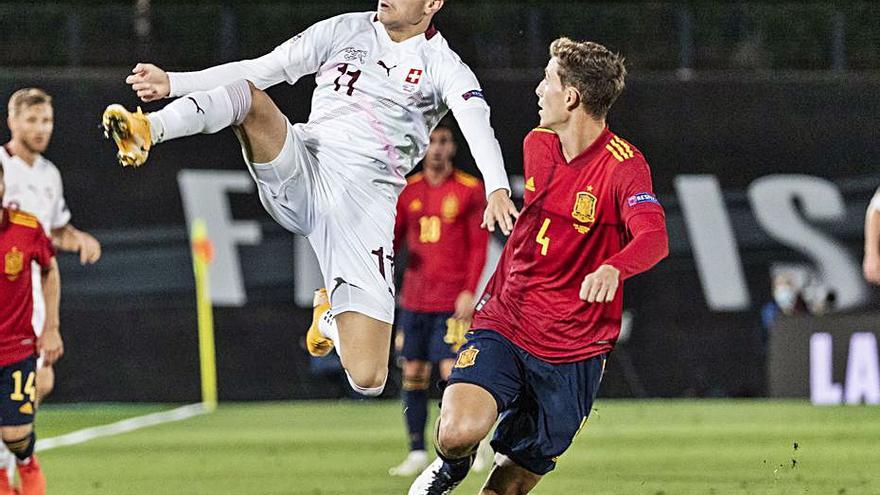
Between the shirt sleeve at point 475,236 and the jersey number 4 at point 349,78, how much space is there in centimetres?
418

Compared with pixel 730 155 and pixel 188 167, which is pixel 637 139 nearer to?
pixel 730 155

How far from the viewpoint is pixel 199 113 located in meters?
6.66

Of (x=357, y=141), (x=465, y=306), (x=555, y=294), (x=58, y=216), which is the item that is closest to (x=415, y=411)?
(x=465, y=306)

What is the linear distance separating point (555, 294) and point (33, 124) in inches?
173

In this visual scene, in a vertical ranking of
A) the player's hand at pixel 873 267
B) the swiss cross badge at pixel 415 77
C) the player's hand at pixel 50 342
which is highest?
the swiss cross badge at pixel 415 77

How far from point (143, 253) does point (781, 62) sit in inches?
352

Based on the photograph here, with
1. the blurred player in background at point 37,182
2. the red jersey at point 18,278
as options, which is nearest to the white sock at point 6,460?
the red jersey at point 18,278

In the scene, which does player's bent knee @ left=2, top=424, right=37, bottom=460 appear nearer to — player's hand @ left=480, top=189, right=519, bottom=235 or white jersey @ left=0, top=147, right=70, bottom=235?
white jersey @ left=0, top=147, right=70, bottom=235

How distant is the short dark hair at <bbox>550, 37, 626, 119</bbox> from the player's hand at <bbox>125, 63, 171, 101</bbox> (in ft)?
5.97

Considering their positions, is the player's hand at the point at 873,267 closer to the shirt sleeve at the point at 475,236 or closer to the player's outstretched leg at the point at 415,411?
the shirt sleeve at the point at 475,236

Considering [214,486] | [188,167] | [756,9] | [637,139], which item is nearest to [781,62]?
[756,9]

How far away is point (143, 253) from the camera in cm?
1909

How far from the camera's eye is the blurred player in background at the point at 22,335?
27.4 ft

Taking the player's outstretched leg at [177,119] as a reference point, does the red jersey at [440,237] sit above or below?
below
